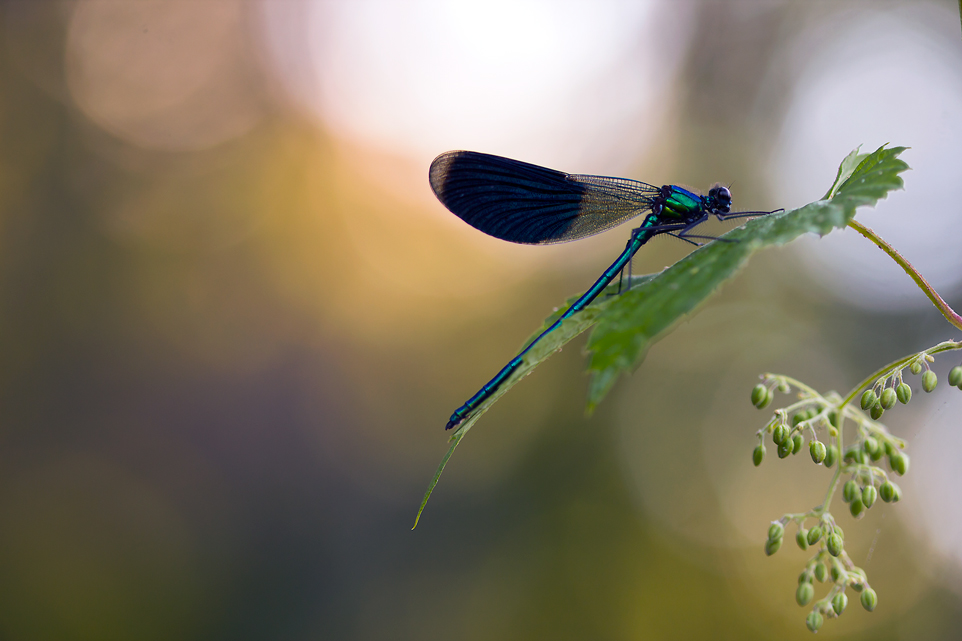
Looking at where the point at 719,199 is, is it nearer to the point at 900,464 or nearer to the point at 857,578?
the point at 900,464

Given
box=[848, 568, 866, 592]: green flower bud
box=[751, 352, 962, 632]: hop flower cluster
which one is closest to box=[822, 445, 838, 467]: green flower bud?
box=[751, 352, 962, 632]: hop flower cluster

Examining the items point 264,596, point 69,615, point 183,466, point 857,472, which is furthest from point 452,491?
point 857,472

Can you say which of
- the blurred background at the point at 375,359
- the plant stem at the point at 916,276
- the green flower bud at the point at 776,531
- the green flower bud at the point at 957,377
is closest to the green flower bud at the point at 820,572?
the green flower bud at the point at 776,531

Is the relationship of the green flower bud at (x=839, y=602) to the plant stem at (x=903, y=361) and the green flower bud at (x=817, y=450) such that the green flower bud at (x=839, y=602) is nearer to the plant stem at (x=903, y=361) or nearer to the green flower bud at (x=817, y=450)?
the green flower bud at (x=817, y=450)

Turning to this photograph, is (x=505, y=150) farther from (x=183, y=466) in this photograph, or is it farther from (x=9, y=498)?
(x=9, y=498)

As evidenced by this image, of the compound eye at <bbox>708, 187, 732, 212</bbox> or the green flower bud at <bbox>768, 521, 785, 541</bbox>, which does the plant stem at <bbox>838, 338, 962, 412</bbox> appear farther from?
the compound eye at <bbox>708, 187, 732, 212</bbox>

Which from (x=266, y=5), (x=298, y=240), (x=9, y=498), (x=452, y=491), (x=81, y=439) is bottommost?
(x=452, y=491)

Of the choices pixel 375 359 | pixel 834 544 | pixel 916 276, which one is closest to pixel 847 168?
pixel 916 276
